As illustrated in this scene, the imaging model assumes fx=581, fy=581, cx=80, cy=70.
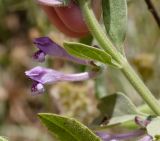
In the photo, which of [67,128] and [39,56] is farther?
[39,56]

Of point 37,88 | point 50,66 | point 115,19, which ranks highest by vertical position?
point 115,19

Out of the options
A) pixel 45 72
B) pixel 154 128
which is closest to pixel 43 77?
pixel 45 72

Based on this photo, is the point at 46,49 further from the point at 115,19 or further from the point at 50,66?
the point at 50,66

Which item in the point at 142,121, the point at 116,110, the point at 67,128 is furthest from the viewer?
the point at 116,110

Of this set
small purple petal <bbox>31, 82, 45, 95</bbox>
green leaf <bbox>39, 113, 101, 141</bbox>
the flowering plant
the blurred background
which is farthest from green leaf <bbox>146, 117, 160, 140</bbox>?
the blurred background

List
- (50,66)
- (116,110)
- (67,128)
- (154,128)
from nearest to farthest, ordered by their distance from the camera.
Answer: (67,128) < (154,128) < (116,110) < (50,66)

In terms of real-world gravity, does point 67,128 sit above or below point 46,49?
below

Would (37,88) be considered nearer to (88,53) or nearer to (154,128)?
(88,53)
